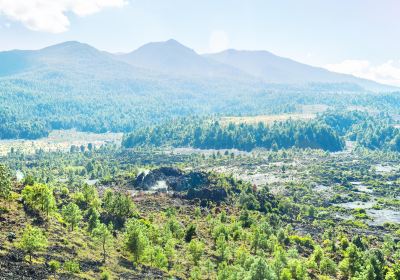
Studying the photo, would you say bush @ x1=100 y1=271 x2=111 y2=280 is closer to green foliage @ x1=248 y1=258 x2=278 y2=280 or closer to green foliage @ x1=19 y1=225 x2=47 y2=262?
green foliage @ x1=19 y1=225 x2=47 y2=262

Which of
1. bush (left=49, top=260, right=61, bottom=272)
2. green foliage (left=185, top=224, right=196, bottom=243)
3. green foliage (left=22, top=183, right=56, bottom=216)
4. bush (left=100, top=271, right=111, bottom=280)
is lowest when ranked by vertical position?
green foliage (left=185, top=224, right=196, bottom=243)

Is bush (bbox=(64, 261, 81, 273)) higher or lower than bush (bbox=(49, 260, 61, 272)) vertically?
lower

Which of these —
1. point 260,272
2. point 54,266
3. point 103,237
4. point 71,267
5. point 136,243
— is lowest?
point 260,272

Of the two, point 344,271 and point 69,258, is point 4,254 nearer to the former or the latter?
point 69,258

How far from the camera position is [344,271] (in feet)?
350

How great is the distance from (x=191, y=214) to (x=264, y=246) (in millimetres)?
42488

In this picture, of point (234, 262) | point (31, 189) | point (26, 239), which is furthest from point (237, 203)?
point (26, 239)

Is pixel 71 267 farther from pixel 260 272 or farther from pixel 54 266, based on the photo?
pixel 260 272

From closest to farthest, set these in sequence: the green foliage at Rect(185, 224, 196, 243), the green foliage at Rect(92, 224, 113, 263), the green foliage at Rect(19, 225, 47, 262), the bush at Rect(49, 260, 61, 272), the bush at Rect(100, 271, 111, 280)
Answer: the bush at Rect(49, 260, 61, 272) → the green foliage at Rect(19, 225, 47, 262) → the bush at Rect(100, 271, 111, 280) → the green foliage at Rect(92, 224, 113, 263) → the green foliage at Rect(185, 224, 196, 243)

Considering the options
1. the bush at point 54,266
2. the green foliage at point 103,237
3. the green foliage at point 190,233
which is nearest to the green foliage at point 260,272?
the green foliage at point 103,237

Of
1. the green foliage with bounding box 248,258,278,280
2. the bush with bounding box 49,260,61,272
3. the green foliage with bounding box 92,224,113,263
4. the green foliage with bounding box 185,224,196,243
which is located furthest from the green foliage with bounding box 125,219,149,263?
the green foliage with bounding box 185,224,196,243

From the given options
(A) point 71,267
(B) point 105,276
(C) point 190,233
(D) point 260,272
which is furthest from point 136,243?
(C) point 190,233

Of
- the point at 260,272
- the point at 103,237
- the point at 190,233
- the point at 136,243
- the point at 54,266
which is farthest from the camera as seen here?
the point at 190,233

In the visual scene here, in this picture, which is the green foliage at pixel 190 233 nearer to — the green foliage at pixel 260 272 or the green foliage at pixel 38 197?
the green foliage at pixel 260 272
